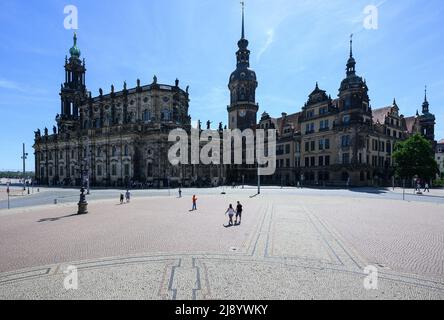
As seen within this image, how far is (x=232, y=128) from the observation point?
234 ft

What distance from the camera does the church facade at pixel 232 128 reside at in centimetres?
4906

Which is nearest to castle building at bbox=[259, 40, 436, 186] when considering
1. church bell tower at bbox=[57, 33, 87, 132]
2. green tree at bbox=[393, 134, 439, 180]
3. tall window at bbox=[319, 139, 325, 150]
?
tall window at bbox=[319, 139, 325, 150]

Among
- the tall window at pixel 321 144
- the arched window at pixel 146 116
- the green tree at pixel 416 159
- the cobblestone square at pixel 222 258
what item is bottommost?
the cobblestone square at pixel 222 258

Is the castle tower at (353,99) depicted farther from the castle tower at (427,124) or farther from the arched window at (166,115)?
the arched window at (166,115)

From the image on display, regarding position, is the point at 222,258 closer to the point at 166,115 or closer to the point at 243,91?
the point at 166,115

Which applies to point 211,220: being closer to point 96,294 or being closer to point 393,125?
point 96,294

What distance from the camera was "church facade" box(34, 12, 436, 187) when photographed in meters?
49.1

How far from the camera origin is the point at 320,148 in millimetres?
53344

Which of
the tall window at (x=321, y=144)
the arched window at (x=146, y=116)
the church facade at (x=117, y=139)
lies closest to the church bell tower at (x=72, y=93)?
the church facade at (x=117, y=139)

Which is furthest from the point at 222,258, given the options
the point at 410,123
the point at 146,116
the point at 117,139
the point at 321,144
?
the point at 410,123

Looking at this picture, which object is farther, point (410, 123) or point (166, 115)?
point (410, 123)

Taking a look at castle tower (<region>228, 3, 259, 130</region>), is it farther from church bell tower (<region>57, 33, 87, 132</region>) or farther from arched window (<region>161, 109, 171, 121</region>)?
church bell tower (<region>57, 33, 87, 132</region>)
